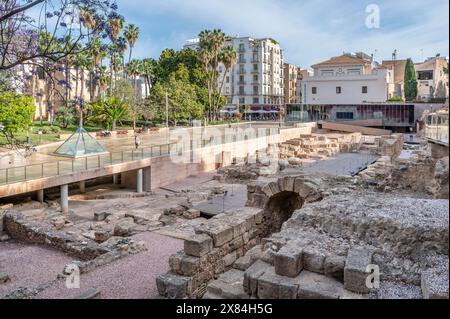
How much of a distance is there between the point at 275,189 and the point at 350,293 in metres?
6.06

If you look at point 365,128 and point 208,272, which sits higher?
point 365,128

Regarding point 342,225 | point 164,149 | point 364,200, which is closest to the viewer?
point 342,225

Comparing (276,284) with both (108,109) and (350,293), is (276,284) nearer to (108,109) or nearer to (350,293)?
(350,293)

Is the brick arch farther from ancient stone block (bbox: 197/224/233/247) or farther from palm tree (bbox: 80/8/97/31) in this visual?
palm tree (bbox: 80/8/97/31)

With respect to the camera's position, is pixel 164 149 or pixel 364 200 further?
pixel 164 149

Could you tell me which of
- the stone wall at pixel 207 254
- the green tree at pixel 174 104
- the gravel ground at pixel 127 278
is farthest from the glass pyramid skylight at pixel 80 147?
the green tree at pixel 174 104

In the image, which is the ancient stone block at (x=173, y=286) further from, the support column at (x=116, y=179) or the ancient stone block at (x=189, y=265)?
the support column at (x=116, y=179)

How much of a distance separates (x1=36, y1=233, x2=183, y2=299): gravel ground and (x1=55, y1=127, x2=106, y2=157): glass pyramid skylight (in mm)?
14159

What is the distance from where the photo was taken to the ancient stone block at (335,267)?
22.6ft

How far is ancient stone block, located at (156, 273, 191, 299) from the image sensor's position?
8461 mm

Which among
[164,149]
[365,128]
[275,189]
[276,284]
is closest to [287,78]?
[365,128]

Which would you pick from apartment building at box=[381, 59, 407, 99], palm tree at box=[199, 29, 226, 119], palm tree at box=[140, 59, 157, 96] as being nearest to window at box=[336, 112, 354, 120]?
palm tree at box=[199, 29, 226, 119]

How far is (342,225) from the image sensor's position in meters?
8.55

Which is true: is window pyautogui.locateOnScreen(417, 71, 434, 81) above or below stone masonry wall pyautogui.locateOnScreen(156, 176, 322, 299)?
above
